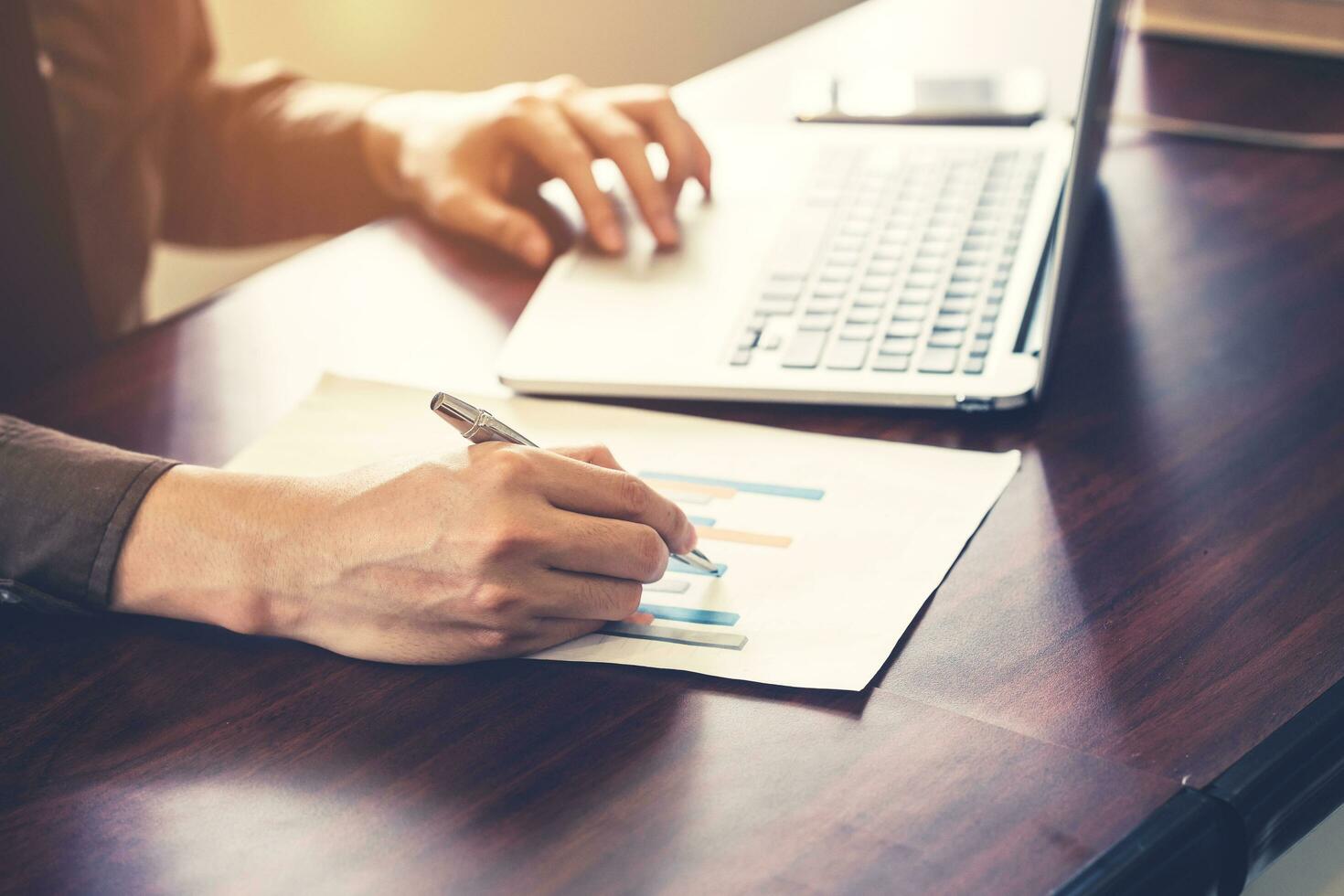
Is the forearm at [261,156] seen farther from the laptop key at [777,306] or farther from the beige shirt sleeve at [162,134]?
the laptop key at [777,306]

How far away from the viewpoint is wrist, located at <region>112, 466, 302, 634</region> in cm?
63

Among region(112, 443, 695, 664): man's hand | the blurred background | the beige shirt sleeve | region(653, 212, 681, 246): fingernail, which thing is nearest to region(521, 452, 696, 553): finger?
region(112, 443, 695, 664): man's hand

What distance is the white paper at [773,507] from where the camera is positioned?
0.61 m

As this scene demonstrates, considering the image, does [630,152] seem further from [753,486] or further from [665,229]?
[753,486]

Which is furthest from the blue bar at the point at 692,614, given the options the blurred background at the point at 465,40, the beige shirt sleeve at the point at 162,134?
the blurred background at the point at 465,40

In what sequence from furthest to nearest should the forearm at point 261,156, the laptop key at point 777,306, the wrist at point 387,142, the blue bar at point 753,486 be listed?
the forearm at point 261,156
the wrist at point 387,142
the laptop key at point 777,306
the blue bar at point 753,486

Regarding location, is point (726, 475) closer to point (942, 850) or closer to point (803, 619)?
point (803, 619)

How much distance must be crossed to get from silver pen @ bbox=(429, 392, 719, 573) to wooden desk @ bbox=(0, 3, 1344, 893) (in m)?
0.11

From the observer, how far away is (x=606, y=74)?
322cm

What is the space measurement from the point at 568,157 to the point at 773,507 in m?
0.40

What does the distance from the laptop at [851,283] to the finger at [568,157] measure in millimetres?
22

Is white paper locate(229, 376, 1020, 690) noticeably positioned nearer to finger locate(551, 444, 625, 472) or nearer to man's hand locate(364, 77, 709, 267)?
finger locate(551, 444, 625, 472)

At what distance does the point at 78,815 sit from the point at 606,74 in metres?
2.88

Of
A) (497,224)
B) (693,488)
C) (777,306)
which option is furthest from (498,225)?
(693,488)
